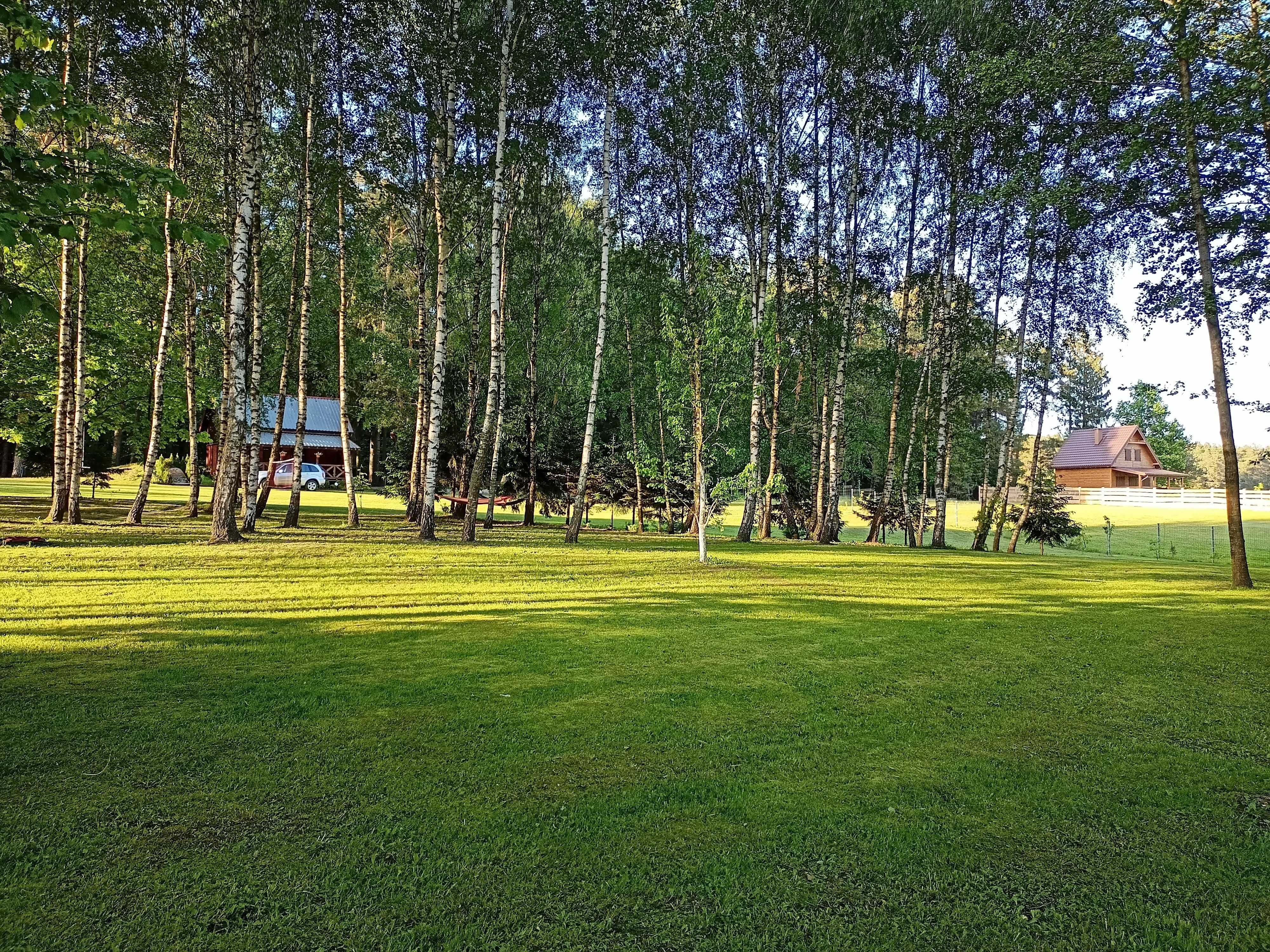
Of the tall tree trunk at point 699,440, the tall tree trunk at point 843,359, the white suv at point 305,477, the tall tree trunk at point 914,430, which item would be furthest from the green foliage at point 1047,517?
the white suv at point 305,477

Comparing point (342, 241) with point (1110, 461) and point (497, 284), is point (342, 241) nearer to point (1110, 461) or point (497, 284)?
point (497, 284)

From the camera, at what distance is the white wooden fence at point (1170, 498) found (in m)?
43.9

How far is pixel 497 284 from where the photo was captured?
655 inches

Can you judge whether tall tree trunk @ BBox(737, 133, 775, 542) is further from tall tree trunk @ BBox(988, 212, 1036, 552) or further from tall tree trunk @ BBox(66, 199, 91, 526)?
tall tree trunk @ BBox(66, 199, 91, 526)

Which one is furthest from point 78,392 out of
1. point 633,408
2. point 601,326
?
point 633,408

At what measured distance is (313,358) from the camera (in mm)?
44688

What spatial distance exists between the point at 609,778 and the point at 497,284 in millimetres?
14538

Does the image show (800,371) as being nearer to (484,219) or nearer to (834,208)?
(834,208)

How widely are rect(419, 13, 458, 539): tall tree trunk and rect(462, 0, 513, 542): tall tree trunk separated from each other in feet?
3.43

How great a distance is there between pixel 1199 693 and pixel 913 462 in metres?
25.1

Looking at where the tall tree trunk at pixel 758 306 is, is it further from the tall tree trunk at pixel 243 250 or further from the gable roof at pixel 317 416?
the gable roof at pixel 317 416

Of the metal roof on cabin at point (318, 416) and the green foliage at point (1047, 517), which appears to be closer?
the green foliage at point (1047, 517)

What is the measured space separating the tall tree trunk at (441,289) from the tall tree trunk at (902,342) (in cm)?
1405

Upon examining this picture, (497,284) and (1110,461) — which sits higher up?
(497,284)
